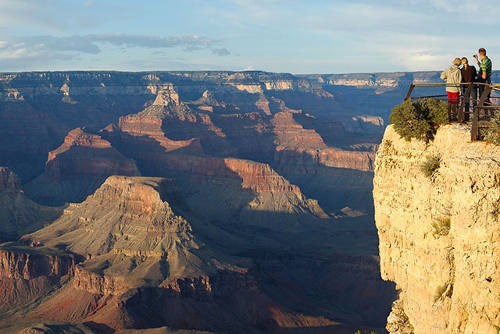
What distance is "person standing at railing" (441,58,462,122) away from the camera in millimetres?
19125

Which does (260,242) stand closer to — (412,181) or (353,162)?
(353,162)

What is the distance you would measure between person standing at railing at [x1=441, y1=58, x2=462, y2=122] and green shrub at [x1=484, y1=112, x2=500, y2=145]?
2101mm

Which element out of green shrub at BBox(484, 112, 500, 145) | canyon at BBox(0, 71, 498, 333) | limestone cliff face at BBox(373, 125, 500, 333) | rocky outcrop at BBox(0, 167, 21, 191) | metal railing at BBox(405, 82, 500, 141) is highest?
metal railing at BBox(405, 82, 500, 141)

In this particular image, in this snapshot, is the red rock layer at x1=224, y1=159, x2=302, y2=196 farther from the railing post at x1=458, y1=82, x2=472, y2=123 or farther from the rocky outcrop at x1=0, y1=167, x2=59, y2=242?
the railing post at x1=458, y1=82, x2=472, y2=123

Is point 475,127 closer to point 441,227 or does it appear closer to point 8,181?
point 441,227

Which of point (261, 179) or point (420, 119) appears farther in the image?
point (261, 179)

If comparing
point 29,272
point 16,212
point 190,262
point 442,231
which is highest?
point 442,231

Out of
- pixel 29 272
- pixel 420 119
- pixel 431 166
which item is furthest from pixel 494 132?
pixel 29 272

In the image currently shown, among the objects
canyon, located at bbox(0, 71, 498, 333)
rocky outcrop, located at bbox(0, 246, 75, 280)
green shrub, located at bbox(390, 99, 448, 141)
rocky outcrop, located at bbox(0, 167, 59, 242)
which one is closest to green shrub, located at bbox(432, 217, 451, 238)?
green shrub, located at bbox(390, 99, 448, 141)

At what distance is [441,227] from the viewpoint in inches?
687

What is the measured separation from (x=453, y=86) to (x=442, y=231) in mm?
3967

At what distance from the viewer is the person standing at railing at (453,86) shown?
19.1 meters

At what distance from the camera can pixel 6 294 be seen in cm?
10444

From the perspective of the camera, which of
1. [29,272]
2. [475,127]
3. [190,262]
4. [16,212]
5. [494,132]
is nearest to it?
[494,132]
